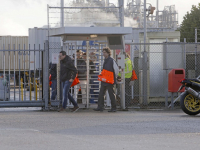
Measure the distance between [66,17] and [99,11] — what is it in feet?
3.75

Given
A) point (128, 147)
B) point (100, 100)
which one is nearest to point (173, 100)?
point (100, 100)

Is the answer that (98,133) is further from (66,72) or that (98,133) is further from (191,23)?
(191,23)

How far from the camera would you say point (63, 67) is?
13984 millimetres

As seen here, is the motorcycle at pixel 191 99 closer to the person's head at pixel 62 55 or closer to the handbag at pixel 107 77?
the handbag at pixel 107 77

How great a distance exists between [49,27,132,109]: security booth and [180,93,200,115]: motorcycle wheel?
86.9 inches

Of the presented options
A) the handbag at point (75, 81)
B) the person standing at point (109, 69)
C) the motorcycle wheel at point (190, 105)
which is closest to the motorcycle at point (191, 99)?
the motorcycle wheel at point (190, 105)

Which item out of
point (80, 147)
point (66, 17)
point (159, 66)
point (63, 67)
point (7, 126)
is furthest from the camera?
point (159, 66)

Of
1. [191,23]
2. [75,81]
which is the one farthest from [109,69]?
[191,23]

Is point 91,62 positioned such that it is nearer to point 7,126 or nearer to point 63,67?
point 63,67

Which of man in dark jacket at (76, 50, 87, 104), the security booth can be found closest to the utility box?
the security booth

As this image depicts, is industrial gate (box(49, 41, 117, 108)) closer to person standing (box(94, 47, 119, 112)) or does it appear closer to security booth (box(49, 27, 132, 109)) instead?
security booth (box(49, 27, 132, 109))

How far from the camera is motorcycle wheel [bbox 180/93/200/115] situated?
42.4 feet

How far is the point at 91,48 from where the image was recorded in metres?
15.2

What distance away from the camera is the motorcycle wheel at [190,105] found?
12938mm
